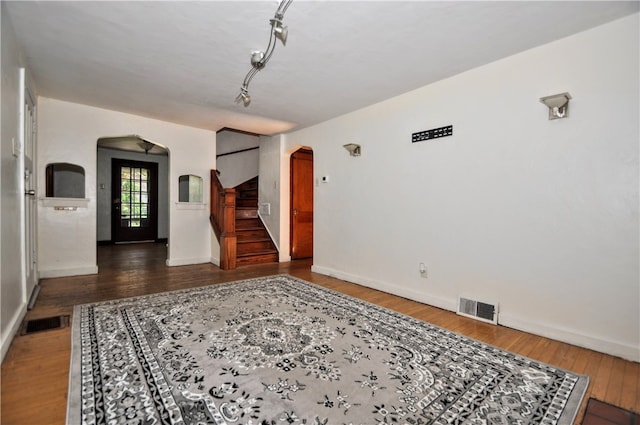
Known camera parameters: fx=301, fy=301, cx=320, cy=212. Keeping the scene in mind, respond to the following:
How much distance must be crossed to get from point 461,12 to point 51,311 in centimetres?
469

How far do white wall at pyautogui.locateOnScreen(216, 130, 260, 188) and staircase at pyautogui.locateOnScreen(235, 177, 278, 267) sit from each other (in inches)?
27.5

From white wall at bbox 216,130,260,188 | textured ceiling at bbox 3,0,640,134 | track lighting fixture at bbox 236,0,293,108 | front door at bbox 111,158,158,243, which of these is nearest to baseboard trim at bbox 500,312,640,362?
textured ceiling at bbox 3,0,640,134

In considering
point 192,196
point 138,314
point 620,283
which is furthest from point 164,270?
point 620,283

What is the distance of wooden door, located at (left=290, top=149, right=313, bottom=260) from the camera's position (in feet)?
20.6

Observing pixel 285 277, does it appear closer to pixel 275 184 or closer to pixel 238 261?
pixel 238 261

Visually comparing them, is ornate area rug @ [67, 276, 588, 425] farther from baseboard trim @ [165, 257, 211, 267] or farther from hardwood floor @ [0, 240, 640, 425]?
baseboard trim @ [165, 257, 211, 267]

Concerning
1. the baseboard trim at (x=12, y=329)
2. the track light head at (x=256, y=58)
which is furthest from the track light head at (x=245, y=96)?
the baseboard trim at (x=12, y=329)

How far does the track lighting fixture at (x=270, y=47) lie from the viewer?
219 cm

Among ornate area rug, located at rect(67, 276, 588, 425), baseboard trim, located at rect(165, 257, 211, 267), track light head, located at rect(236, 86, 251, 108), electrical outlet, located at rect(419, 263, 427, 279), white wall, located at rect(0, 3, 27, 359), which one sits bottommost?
ornate area rug, located at rect(67, 276, 588, 425)

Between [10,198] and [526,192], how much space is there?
4.46 m

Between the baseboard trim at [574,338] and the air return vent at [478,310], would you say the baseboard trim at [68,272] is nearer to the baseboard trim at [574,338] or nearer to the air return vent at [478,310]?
the air return vent at [478,310]

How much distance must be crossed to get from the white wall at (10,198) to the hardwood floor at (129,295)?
0.87ft

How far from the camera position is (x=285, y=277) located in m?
4.71

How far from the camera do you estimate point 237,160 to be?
7.80 metres
